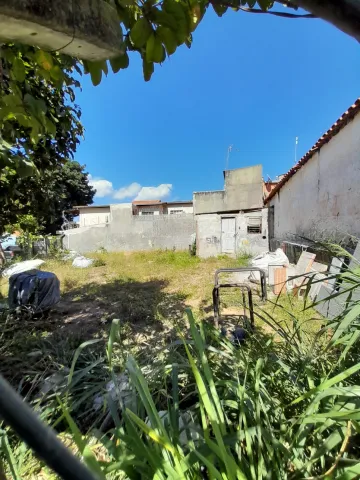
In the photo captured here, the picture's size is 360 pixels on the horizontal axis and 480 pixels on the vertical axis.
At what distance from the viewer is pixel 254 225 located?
40.2ft

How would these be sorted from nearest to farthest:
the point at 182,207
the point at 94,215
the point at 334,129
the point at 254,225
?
1. the point at 334,129
2. the point at 254,225
3. the point at 94,215
4. the point at 182,207

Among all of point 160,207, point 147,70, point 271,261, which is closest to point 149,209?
point 160,207

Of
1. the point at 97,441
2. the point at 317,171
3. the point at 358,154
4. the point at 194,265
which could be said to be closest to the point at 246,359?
the point at 97,441

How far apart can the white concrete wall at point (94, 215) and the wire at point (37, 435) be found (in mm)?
25016

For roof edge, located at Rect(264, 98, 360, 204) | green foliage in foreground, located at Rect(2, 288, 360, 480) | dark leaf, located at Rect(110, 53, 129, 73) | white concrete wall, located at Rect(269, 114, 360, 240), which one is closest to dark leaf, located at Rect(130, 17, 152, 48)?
dark leaf, located at Rect(110, 53, 129, 73)

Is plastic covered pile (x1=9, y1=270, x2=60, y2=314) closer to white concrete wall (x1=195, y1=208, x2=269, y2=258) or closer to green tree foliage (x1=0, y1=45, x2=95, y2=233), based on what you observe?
green tree foliage (x1=0, y1=45, x2=95, y2=233)

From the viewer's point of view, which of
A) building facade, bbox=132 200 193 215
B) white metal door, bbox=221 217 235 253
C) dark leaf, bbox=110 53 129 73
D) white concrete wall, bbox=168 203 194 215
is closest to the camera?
dark leaf, bbox=110 53 129 73

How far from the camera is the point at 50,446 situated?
296 mm

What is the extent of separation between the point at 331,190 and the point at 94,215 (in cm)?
2245

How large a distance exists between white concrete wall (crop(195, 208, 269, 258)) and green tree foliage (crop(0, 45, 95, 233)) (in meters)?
9.28

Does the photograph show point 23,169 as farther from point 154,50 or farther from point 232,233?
point 232,233

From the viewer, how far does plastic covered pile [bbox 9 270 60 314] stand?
15.6ft

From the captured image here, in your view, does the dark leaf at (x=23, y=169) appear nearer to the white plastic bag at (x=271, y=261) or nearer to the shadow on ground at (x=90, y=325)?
the shadow on ground at (x=90, y=325)

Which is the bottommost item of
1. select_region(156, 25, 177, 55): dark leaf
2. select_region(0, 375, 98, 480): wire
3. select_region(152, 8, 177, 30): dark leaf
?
select_region(0, 375, 98, 480): wire
